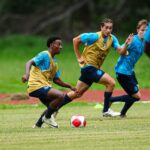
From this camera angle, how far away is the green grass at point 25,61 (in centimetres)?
3284

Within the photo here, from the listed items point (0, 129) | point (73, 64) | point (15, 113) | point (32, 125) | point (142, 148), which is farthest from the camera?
point (73, 64)

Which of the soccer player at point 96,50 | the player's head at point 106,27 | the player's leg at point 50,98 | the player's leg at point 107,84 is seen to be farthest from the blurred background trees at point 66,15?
the player's leg at point 50,98

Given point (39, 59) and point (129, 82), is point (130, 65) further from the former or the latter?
point (39, 59)

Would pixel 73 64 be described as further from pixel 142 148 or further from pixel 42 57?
pixel 142 148

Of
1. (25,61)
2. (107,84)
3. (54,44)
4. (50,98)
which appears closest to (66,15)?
(25,61)

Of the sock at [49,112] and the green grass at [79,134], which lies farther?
the sock at [49,112]

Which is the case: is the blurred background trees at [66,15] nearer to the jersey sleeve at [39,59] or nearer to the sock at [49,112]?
the jersey sleeve at [39,59]

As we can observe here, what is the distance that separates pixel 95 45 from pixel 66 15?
34778mm

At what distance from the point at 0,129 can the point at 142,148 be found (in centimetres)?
392

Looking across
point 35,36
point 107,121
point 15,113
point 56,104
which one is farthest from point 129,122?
point 35,36

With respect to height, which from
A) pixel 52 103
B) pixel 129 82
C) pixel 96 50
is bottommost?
pixel 52 103

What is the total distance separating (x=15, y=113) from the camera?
20.7m

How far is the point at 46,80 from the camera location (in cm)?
1620

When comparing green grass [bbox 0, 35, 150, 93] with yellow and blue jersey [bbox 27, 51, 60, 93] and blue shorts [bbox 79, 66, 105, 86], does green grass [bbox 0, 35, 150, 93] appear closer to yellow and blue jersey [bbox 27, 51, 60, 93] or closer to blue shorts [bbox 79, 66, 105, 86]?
blue shorts [bbox 79, 66, 105, 86]
